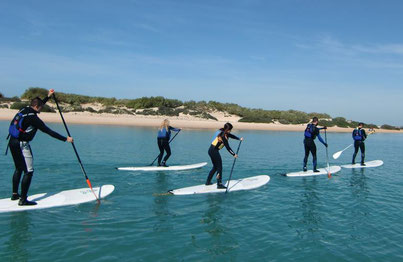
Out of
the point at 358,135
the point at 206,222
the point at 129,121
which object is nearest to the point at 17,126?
the point at 206,222

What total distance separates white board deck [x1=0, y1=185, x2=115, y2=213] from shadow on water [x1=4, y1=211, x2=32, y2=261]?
11.5 inches

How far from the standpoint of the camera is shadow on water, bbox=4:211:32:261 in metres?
4.78

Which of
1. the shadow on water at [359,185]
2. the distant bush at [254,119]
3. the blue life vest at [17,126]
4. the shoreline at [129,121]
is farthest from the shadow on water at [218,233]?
the distant bush at [254,119]

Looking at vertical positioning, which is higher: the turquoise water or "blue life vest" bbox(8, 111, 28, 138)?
"blue life vest" bbox(8, 111, 28, 138)

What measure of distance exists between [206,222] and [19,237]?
3.51 m

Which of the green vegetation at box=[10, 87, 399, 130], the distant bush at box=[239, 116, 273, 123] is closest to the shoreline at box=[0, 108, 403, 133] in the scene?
the distant bush at box=[239, 116, 273, 123]

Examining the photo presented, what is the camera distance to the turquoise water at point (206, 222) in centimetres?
511

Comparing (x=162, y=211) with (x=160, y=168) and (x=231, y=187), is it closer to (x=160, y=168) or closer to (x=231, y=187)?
(x=231, y=187)

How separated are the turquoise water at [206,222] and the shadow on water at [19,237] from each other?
0.05 ft

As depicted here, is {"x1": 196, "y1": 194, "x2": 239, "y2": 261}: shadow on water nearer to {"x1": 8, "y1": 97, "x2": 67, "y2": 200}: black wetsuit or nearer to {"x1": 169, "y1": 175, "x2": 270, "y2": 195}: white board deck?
{"x1": 169, "y1": 175, "x2": 270, "y2": 195}: white board deck

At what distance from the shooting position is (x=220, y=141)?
30.2 ft

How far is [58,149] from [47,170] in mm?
5234

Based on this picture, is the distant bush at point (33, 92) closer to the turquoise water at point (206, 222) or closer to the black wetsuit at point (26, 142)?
the turquoise water at point (206, 222)

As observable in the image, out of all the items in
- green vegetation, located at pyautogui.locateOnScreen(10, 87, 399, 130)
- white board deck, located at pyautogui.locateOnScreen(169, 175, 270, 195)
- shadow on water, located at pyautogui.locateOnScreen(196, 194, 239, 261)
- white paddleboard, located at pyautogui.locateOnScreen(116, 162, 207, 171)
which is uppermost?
green vegetation, located at pyautogui.locateOnScreen(10, 87, 399, 130)
